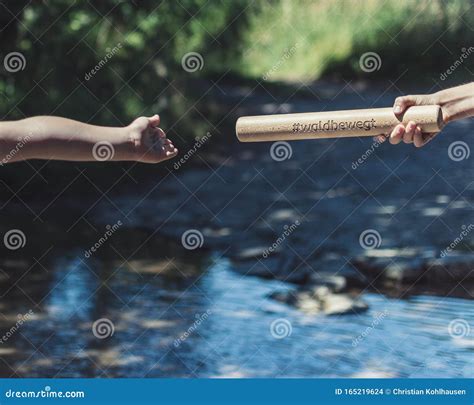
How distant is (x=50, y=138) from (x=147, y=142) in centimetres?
34

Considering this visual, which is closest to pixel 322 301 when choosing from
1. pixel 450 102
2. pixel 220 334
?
pixel 220 334

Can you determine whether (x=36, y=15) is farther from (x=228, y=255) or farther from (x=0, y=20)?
(x=228, y=255)

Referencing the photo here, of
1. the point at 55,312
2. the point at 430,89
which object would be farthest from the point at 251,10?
the point at 55,312

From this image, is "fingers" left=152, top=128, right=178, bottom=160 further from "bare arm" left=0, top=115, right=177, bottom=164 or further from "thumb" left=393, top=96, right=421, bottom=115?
"thumb" left=393, top=96, right=421, bottom=115

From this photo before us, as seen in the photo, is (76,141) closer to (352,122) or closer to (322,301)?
(352,122)

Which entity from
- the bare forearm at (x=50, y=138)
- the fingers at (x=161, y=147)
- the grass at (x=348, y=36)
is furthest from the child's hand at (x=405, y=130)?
the grass at (x=348, y=36)

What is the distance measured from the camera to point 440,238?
7059 mm

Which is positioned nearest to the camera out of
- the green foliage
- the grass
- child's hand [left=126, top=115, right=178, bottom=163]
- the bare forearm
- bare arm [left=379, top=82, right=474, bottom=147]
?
the bare forearm

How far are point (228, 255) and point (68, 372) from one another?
1.37 m

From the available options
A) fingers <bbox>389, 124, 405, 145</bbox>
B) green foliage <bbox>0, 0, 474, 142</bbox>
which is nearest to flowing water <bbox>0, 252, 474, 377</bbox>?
green foliage <bbox>0, 0, 474, 142</bbox>

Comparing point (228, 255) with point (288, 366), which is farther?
point (228, 255)

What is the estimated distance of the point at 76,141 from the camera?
2941 millimetres

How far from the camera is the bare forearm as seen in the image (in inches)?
112
